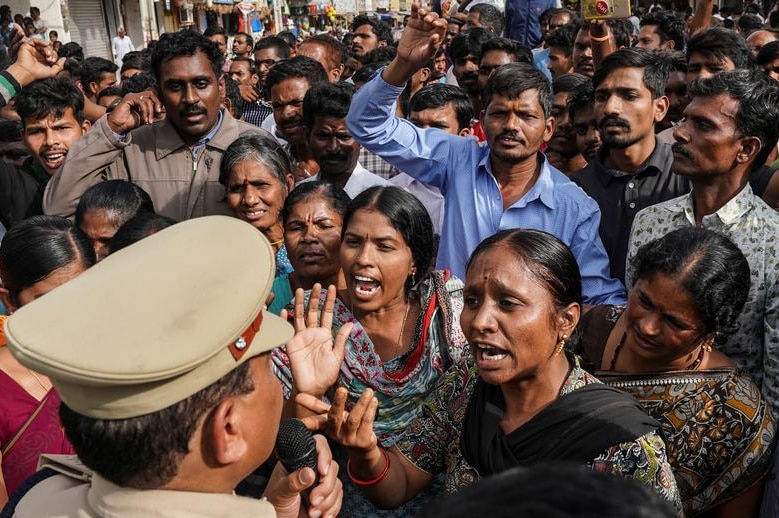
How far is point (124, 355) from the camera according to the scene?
1114 millimetres

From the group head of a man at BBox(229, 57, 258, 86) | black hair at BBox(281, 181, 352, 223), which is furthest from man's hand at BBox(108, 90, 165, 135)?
head of a man at BBox(229, 57, 258, 86)

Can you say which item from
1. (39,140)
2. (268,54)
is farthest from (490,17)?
(39,140)

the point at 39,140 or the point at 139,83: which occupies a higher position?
the point at 39,140

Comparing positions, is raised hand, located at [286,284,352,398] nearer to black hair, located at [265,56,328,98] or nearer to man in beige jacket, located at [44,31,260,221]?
man in beige jacket, located at [44,31,260,221]

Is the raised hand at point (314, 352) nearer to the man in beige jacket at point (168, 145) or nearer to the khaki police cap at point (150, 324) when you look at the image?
the khaki police cap at point (150, 324)

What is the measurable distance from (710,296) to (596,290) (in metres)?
0.84

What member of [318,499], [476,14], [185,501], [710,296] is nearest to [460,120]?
[710,296]

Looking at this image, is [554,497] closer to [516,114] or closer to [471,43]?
[516,114]

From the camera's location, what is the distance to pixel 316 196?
3.12 m

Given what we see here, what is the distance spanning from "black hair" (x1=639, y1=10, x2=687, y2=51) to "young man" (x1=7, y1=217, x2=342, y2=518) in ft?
21.6

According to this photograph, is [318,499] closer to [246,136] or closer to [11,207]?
[246,136]

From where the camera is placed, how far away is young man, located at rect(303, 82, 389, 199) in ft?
13.4

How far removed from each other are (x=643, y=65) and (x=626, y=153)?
489 millimetres

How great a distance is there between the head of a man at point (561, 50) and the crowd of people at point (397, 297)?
1810 millimetres
